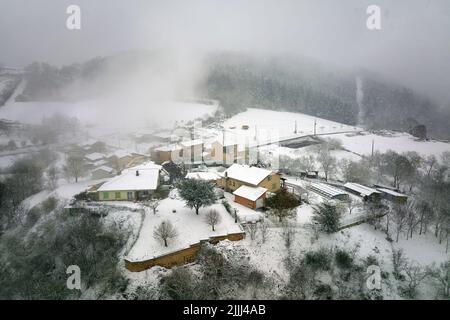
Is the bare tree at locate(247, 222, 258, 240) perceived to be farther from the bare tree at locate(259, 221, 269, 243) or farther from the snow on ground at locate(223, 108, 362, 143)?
the snow on ground at locate(223, 108, 362, 143)

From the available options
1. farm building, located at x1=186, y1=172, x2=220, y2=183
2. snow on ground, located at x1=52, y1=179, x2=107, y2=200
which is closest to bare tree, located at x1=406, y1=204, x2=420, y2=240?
farm building, located at x1=186, y1=172, x2=220, y2=183

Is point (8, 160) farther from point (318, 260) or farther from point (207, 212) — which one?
point (318, 260)

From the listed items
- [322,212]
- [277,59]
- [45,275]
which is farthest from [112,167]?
[277,59]

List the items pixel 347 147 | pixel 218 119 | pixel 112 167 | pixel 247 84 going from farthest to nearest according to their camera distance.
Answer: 1. pixel 247 84
2. pixel 218 119
3. pixel 347 147
4. pixel 112 167

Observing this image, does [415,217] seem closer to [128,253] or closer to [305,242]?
[305,242]

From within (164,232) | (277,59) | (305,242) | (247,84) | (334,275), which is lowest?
(334,275)

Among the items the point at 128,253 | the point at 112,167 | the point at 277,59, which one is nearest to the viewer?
the point at 128,253
